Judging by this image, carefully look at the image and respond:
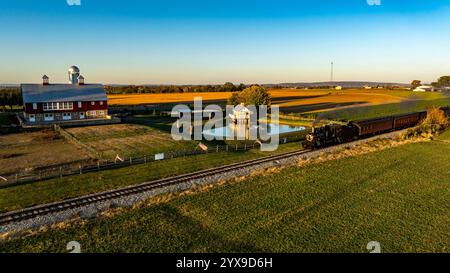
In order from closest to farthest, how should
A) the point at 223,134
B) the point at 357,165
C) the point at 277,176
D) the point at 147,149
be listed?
the point at 277,176
the point at 357,165
the point at 147,149
the point at 223,134

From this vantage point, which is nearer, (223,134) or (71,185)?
(71,185)

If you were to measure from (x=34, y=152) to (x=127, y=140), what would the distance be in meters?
10.4

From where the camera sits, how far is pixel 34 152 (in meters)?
34.4

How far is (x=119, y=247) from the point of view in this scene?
46.5ft

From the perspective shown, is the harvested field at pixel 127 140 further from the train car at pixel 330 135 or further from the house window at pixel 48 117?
the train car at pixel 330 135

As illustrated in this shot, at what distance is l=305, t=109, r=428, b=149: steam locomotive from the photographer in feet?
119

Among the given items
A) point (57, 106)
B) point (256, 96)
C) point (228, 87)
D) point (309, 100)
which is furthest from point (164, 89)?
point (57, 106)

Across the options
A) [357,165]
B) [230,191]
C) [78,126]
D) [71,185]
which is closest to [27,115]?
[78,126]

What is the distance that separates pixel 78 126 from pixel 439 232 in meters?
51.1

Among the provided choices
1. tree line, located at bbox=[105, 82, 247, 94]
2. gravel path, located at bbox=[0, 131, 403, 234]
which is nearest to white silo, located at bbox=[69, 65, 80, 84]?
gravel path, located at bbox=[0, 131, 403, 234]

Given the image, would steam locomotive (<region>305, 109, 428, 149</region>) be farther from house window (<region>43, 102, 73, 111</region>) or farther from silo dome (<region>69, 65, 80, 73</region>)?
silo dome (<region>69, 65, 80, 73</region>)

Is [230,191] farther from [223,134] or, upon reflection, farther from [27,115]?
[27,115]

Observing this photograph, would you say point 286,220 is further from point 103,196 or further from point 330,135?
point 330,135

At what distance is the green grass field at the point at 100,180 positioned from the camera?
67.8ft
